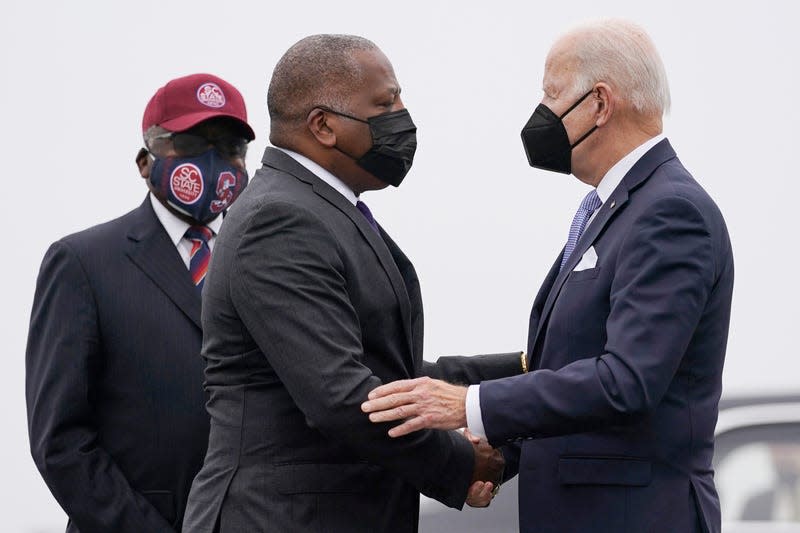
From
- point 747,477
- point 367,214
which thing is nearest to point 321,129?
point 367,214

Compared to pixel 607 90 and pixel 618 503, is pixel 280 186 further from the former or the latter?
pixel 618 503

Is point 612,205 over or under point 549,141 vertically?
under

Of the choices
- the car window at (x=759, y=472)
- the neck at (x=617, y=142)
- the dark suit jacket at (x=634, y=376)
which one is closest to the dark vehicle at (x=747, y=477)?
the car window at (x=759, y=472)

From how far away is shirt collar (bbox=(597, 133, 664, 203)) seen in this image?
3244 mm

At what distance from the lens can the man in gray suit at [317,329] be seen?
3.02 metres

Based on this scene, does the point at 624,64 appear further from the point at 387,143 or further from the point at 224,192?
the point at 224,192

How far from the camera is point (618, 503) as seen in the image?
9.96ft

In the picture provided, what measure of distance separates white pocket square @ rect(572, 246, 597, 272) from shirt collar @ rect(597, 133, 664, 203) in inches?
6.1

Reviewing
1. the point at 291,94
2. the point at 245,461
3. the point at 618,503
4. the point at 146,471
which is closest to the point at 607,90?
the point at 291,94

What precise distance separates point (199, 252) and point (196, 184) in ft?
0.60

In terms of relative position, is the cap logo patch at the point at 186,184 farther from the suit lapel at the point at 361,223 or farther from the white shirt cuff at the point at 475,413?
the white shirt cuff at the point at 475,413

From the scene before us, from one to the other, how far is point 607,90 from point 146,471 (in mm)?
1453

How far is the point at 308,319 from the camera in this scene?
2996 mm

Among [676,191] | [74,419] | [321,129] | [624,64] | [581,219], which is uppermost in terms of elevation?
[624,64]
